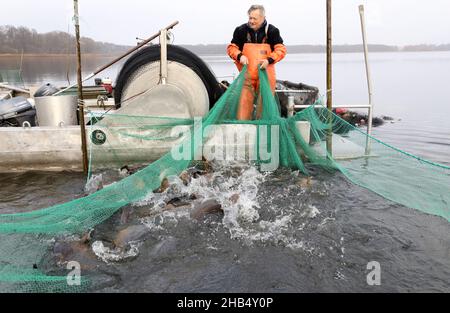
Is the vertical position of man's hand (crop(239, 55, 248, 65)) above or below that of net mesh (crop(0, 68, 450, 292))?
above

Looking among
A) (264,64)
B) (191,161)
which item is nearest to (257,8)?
(264,64)

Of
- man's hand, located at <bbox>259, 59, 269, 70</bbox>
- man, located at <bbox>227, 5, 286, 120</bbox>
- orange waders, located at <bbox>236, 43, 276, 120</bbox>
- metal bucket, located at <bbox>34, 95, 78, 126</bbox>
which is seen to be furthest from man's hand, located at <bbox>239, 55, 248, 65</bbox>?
metal bucket, located at <bbox>34, 95, 78, 126</bbox>

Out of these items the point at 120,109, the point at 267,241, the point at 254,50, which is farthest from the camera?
the point at 120,109

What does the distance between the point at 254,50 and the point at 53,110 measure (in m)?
4.76

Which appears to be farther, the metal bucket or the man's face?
the metal bucket

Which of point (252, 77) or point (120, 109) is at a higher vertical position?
point (252, 77)

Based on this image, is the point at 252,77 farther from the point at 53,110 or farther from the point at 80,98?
the point at 53,110

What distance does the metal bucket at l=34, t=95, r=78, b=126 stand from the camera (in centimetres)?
896

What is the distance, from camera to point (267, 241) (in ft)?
17.8

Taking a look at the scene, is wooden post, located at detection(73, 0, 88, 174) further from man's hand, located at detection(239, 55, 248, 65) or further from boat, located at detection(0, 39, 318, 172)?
man's hand, located at detection(239, 55, 248, 65)

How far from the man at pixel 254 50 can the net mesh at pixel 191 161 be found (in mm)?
310

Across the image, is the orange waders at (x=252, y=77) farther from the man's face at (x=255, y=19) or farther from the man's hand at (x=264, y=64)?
the man's face at (x=255, y=19)

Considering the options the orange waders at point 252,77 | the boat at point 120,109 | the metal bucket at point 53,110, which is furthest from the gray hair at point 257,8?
the metal bucket at point 53,110

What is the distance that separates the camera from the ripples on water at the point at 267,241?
15.1ft
